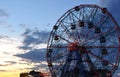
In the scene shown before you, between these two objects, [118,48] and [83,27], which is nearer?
[118,48]

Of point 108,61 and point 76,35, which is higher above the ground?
point 76,35

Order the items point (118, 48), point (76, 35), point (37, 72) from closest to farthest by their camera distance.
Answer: point (118, 48)
point (76, 35)
point (37, 72)

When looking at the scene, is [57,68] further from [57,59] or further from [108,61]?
[108,61]

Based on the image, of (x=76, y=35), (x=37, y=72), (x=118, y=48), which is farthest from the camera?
(x=37, y=72)

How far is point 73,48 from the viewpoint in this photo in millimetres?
91562

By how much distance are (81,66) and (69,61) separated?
3.21 metres

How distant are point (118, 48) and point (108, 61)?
373 cm

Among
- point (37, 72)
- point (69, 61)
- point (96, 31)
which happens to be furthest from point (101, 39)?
point (37, 72)

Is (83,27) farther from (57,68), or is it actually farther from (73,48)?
(57,68)

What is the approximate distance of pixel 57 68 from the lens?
94.3 metres

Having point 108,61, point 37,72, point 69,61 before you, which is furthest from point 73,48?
point 37,72

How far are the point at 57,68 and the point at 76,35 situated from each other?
9.13m

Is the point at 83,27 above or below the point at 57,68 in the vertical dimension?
above

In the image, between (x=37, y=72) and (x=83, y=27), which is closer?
(x=83, y=27)
